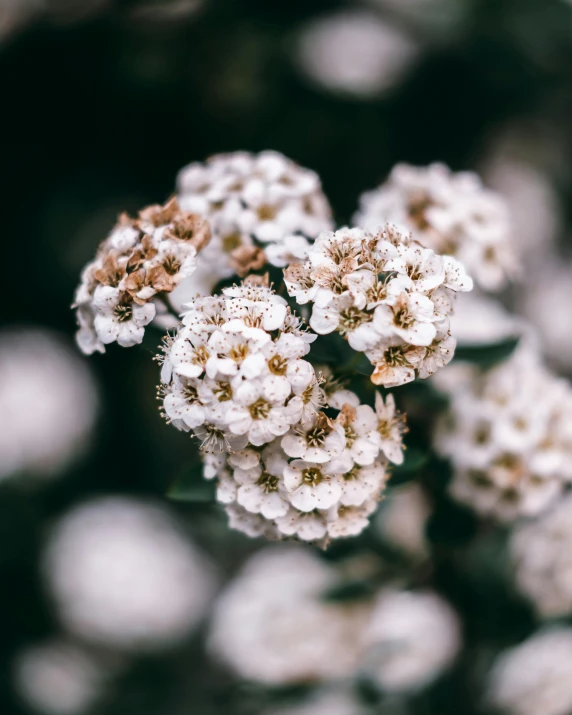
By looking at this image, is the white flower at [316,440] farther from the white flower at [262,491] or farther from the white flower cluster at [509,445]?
the white flower cluster at [509,445]

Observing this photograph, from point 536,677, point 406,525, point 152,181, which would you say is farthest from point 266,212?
point 152,181

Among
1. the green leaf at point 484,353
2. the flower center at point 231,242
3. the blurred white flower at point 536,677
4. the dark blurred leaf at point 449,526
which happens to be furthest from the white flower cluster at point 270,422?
the blurred white flower at point 536,677

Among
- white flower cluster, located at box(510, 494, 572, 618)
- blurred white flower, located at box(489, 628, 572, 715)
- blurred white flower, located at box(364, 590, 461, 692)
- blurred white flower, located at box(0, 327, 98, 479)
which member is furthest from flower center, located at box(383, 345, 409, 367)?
blurred white flower, located at box(0, 327, 98, 479)

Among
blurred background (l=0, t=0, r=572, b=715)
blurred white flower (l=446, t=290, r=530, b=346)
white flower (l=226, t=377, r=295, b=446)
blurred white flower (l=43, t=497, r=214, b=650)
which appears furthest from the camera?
blurred background (l=0, t=0, r=572, b=715)

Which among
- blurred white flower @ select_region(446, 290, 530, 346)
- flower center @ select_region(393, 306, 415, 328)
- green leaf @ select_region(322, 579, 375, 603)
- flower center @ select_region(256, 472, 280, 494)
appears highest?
blurred white flower @ select_region(446, 290, 530, 346)

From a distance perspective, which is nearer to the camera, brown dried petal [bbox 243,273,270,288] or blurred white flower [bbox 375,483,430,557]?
brown dried petal [bbox 243,273,270,288]

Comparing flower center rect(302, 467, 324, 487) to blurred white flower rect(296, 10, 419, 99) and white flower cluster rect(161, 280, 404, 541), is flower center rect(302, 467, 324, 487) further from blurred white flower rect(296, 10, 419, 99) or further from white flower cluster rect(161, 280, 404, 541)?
blurred white flower rect(296, 10, 419, 99)

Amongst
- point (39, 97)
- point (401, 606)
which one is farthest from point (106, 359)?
point (401, 606)

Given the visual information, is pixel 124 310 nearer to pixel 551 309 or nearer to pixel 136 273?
pixel 136 273
